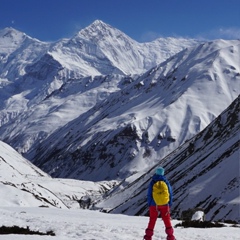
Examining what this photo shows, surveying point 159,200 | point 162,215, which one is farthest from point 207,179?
point 159,200

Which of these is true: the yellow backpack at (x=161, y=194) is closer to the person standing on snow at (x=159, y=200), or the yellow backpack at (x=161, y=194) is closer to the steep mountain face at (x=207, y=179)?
the person standing on snow at (x=159, y=200)

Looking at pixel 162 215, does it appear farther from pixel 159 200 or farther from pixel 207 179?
pixel 207 179

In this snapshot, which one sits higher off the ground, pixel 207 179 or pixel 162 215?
pixel 207 179

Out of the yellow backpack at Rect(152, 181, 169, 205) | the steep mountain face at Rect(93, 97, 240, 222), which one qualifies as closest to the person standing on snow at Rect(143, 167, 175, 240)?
the yellow backpack at Rect(152, 181, 169, 205)

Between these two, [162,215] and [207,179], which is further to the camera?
[207,179]

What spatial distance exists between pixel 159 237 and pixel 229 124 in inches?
6834

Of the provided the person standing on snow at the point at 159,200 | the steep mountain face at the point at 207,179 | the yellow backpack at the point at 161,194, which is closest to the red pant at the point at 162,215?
the person standing on snow at the point at 159,200

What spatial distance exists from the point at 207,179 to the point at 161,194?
112m

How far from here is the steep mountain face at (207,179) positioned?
349 feet

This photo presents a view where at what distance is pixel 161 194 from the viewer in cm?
2061

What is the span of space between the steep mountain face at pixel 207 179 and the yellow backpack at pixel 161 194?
73.5m

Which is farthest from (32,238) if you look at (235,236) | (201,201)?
(201,201)

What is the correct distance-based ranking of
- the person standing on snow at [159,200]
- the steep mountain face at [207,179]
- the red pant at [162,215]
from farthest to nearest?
the steep mountain face at [207,179] < the person standing on snow at [159,200] < the red pant at [162,215]

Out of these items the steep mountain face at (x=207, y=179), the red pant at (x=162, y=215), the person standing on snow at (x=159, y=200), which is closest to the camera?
the red pant at (x=162, y=215)
